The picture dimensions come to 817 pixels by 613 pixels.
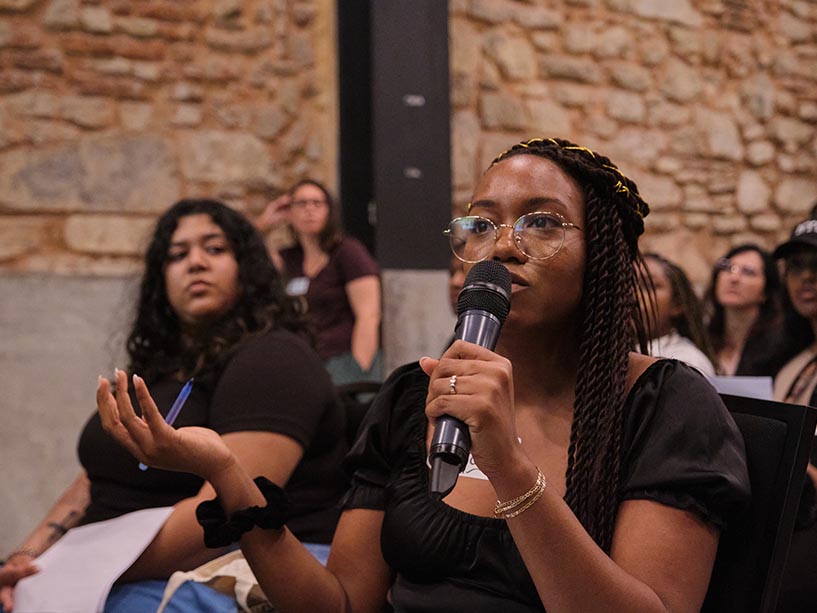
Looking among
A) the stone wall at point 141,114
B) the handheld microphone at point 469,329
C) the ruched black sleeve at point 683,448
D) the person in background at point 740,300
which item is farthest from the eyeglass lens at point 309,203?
the handheld microphone at point 469,329

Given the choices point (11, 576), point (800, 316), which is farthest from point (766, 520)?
point (800, 316)

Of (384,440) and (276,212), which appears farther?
(276,212)

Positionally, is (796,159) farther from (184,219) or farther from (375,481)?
(375,481)

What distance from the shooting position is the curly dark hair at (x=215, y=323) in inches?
93.7

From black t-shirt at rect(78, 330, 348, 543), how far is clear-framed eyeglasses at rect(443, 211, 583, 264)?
0.82 metres

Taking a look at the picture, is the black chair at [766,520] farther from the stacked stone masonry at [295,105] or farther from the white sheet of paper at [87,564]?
the stacked stone masonry at [295,105]

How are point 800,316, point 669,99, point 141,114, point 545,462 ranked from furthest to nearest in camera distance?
point 669,99, point 141,114, point 800,316, point 545,462

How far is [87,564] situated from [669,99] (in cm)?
498

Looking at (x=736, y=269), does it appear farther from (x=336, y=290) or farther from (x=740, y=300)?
(x=336, y=290)

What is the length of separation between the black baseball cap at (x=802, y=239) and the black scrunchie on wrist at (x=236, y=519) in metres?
1.91

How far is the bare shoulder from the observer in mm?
1421

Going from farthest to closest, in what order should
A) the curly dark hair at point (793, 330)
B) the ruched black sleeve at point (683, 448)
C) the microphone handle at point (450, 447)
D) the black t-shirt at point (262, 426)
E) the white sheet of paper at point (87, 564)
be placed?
1. the curly dark hair at point (793, 330)
2. the black t-shirt at point (262, 426)
3. the white sheet of paper at point (87, 564)
4. the ruched black sleeve at point (683, 448)
5. the microphone handle at point (450, 447)

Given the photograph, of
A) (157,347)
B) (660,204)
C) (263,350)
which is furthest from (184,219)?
(660,204)

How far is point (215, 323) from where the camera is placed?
8.07ft
